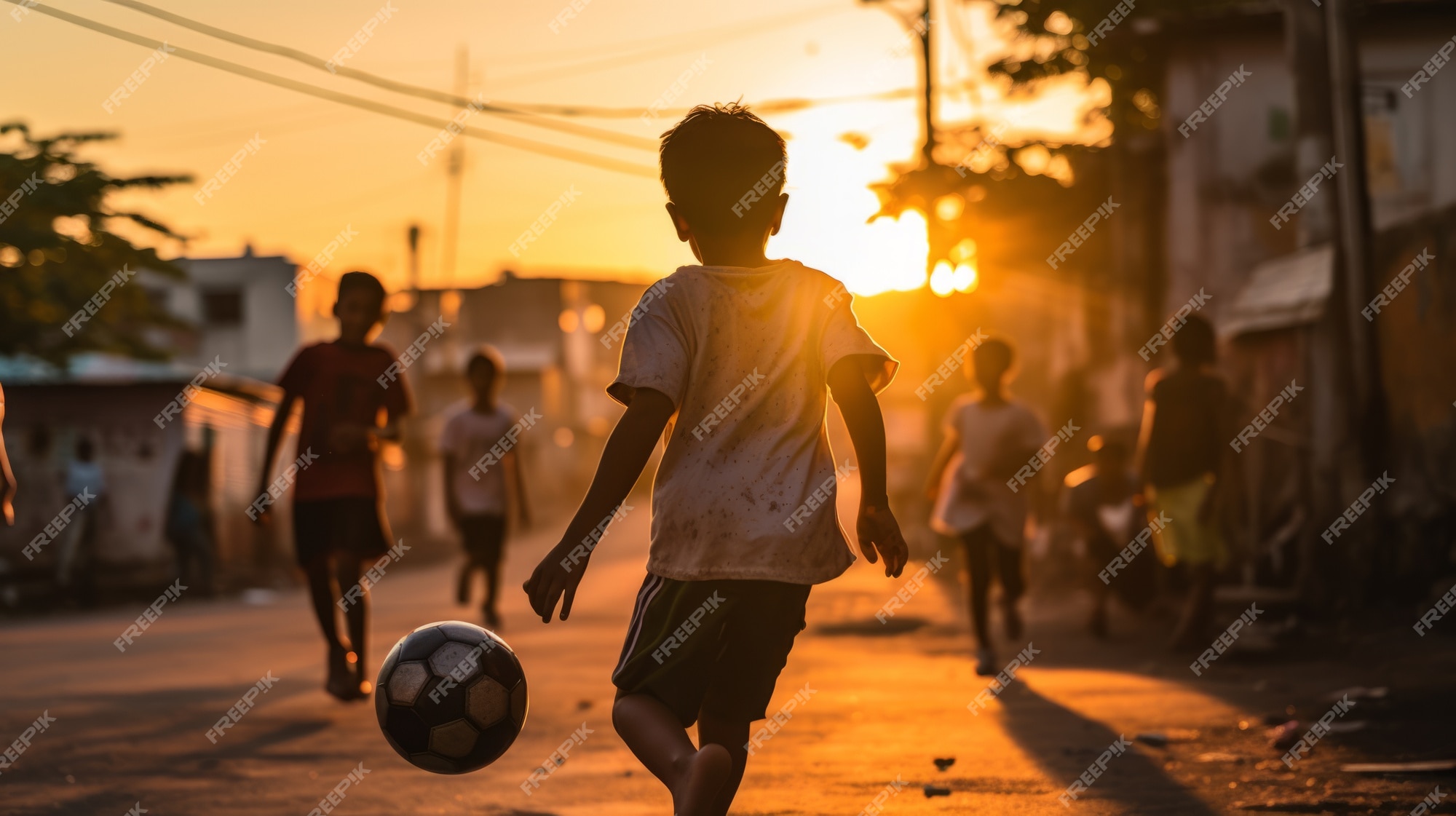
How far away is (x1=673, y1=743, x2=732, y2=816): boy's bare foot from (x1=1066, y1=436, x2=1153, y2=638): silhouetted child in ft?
27.6

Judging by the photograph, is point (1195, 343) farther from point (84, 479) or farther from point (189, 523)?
point (189, 523)

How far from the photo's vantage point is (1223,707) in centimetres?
695

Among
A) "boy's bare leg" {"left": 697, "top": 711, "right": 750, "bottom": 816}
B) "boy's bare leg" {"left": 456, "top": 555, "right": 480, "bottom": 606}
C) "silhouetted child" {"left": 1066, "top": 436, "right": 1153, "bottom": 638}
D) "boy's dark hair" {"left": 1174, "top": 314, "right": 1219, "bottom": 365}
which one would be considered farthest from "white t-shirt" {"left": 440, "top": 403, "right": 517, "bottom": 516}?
"boy's bare leg" {"left": 697, "top": 711, "right": 750, "bottom": 816}

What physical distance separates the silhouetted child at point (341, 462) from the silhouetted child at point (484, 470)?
3.39 metres

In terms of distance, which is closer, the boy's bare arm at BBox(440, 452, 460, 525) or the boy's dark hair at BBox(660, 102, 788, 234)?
the boy's dark hair at BBox(660, 102, 788, 234)

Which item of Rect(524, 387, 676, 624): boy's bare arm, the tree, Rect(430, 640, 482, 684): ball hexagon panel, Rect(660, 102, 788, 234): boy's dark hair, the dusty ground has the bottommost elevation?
the dusty ground

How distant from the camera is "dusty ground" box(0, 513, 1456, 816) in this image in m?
5.03

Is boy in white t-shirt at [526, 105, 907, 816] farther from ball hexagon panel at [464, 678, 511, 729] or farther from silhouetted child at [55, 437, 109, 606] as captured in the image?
silhouetted child at [55, 437, 109, 606]

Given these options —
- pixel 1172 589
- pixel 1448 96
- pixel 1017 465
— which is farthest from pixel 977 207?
pixel 1017 465

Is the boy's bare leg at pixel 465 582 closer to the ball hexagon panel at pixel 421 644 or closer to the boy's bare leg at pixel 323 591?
the boy's bare leg at pixel 323 591

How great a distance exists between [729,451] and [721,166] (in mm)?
655

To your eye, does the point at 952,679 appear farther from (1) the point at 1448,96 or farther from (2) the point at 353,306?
(1) the point at 1448,96

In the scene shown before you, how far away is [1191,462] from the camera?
9.49 m

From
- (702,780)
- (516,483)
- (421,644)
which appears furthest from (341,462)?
(702,780)
